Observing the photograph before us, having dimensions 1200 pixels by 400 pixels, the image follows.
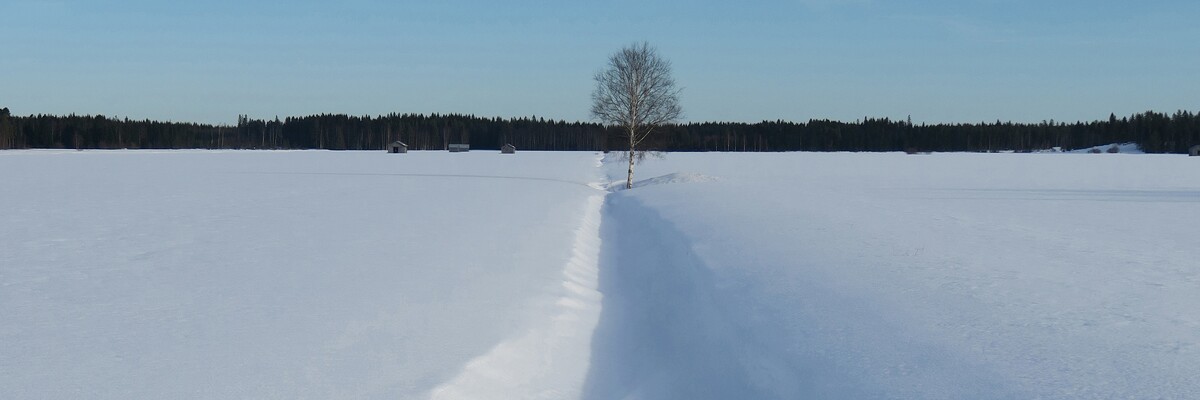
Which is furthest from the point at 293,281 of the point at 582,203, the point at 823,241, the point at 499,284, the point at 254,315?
the point at 582,203

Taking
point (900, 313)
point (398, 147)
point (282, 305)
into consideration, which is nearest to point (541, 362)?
point (282, 305)

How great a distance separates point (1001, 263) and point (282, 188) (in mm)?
30444

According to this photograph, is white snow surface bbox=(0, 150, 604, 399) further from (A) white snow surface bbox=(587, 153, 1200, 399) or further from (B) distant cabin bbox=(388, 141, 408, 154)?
(B) distant cabin bbox=(388, 141, 408, 154)

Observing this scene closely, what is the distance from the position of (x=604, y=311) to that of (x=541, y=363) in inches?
107

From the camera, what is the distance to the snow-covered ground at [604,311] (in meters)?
6.27

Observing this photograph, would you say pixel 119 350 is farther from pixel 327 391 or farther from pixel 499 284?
pixel 499 284

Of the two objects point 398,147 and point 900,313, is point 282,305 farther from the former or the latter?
point 398,147

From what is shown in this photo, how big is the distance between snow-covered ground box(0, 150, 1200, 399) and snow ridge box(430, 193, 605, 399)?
32 millimetres

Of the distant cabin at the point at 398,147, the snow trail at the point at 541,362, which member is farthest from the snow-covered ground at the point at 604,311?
the distant cabin at the point at 398,147

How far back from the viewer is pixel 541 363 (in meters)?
7.72

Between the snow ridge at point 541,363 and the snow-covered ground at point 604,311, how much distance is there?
3 centimetres

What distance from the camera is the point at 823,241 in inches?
535

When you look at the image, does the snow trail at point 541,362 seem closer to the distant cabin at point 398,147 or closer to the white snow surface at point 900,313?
the white snow surface at point 900,313

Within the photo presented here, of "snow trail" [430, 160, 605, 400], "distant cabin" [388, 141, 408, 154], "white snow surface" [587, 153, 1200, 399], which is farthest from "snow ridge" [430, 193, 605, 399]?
"distant cabin" [388, 141, 408, 154]
